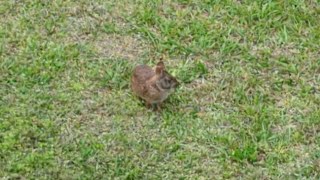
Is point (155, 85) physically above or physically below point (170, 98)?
above

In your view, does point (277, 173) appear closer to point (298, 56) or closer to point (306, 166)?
point (306, 166)

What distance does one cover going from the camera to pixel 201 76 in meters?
5.52

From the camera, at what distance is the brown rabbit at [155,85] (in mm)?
5059

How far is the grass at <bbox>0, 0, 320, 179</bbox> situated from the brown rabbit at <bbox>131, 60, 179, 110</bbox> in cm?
10

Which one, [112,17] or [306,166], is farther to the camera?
[112,17]

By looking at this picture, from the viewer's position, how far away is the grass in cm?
477

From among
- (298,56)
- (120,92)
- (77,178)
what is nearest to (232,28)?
(298,56)

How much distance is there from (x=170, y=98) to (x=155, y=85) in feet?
0.69

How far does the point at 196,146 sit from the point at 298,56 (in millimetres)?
1275

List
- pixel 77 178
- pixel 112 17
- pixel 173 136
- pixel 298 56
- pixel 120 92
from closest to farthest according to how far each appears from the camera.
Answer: pixel 77 178 → pixel 173 136 → pixel 120 92 → pixel 298 56 → pixel 112 17

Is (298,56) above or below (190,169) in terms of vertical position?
above

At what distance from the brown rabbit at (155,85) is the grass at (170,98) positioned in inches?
3.8

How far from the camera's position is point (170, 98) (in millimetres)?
5266

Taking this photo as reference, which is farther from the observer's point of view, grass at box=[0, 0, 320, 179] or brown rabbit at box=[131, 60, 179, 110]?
brown rabbit at box=[131, 60, 179, 110]
